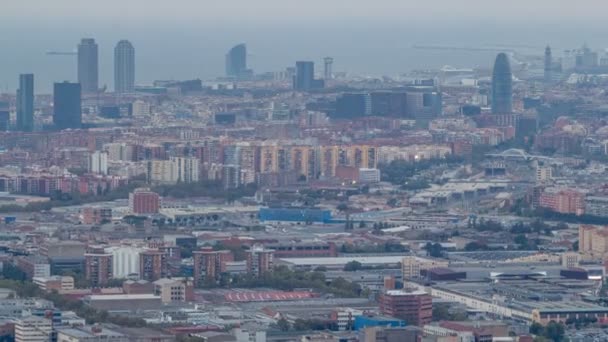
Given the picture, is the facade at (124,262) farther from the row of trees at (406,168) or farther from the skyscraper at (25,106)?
the skyscraper at (25,106)

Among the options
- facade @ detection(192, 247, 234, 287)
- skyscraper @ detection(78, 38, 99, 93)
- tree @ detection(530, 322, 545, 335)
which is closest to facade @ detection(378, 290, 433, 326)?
tree @ detection(530, 322, 545, 335)

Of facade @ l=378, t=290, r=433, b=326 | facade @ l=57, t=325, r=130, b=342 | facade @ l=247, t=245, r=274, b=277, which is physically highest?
facade @ l=57, t=325, r=130, b=342

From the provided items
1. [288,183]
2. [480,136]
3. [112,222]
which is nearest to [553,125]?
[480,136]

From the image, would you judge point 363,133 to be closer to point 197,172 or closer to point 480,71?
point 197,172

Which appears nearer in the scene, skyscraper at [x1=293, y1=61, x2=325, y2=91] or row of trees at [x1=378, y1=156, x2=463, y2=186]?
row of trees at [x1=378, y1=156, x2=463, y2=186]

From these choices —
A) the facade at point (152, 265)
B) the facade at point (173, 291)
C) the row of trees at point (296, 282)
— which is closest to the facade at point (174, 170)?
the facade at point (152, 265)

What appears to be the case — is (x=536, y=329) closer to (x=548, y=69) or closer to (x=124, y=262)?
(x=124, y=262)

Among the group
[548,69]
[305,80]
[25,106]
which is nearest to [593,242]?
[25,106]

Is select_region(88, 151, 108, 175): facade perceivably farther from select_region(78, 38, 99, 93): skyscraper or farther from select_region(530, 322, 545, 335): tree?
select_region(530, 322, 545, 335): tree
